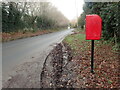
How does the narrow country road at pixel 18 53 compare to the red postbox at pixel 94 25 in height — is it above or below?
below

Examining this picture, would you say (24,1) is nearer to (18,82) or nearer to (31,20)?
(31,20)

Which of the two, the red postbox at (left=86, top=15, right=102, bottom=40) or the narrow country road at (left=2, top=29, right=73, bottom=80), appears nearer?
the red postbox at (left=86, top=15, right=102, bottom=40)

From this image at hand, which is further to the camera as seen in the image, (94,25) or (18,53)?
(18,53)

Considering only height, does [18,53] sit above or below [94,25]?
below

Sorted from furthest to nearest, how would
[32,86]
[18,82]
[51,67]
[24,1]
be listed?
[24,1]
[51,67]
[18,82]
[32,86]

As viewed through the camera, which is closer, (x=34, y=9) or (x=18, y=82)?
(x=18, y=82)

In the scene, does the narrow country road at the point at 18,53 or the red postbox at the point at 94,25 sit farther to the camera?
the narrow country road at the point at 18,53

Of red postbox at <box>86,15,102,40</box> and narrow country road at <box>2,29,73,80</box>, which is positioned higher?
red postbox at <box>86,15,102,40</box>

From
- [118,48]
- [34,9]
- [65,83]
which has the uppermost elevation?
[34,9]

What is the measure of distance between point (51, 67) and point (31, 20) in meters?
23.0

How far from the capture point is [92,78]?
4.07m

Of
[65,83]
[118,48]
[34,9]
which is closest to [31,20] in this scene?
[34,9]

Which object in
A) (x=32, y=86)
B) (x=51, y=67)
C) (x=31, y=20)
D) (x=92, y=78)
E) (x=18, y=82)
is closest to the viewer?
(x=32, y=86)

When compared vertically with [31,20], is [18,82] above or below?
below
